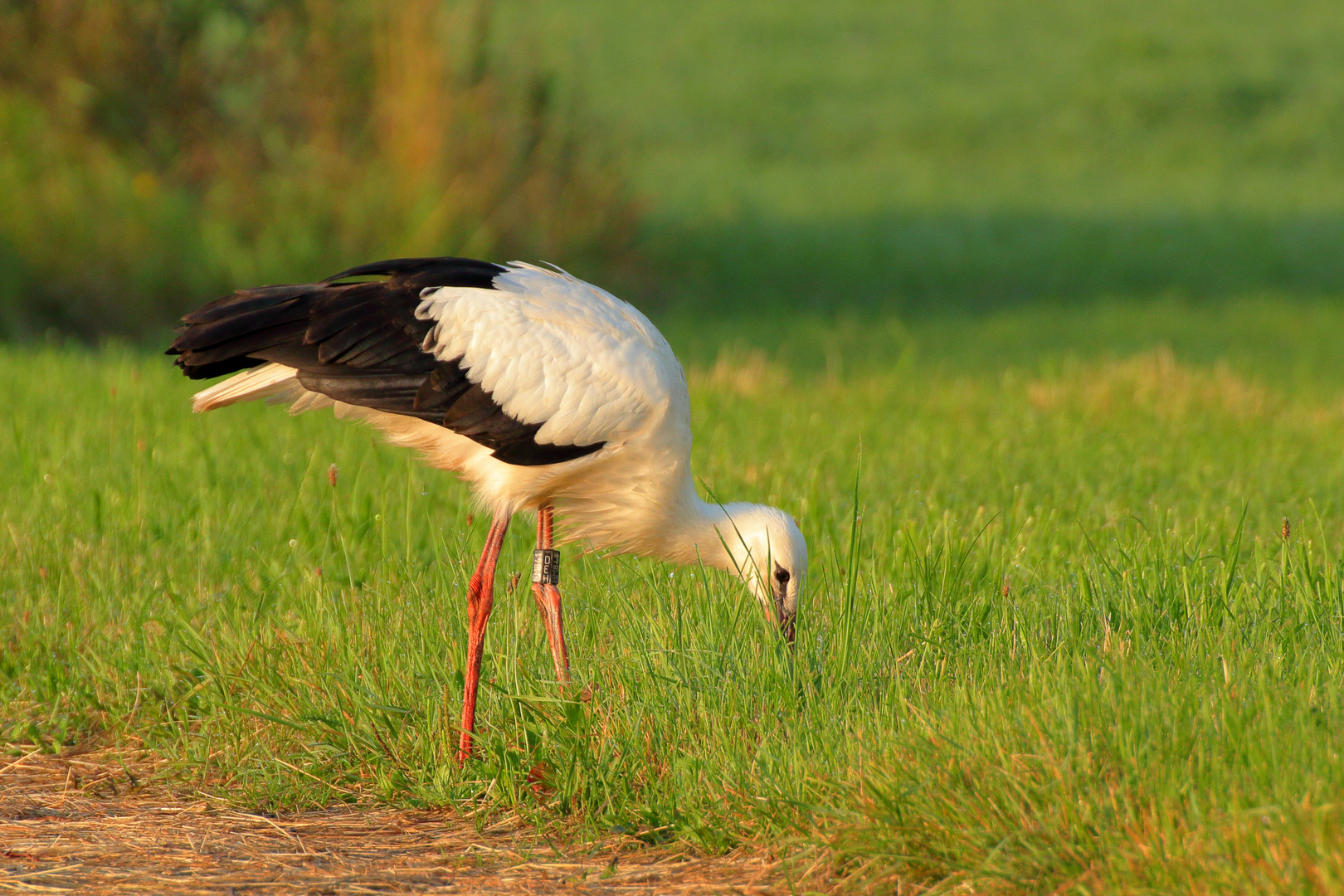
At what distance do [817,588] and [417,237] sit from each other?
945cm

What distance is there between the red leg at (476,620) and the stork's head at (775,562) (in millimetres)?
715

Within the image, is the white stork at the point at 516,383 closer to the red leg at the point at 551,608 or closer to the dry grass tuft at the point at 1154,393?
the red leg at the point at 551,608

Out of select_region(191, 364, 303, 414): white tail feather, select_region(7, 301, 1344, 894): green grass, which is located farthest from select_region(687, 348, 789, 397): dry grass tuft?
select_region(191, 364, 303, 414): white tail feather

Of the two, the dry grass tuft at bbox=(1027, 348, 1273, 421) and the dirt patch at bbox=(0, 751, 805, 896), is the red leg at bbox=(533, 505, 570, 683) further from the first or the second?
the dry grass tuft at bbox=(1027, 348, 1273, 421)

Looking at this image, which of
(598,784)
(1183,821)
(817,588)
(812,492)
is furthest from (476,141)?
(1183,821)

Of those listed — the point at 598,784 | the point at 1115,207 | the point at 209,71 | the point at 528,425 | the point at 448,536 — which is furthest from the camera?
the point at 1115,207

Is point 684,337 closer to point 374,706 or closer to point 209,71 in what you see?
point 209,71

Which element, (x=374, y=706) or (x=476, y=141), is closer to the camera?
(x=374, y=706)

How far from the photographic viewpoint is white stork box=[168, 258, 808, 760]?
448cm

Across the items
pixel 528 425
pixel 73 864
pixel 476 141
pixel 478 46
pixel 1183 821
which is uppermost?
pixel 478 46

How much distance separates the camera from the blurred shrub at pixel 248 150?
12.6 m

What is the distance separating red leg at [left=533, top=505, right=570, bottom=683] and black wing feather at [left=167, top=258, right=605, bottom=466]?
36 centimetres

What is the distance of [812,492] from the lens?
236 inches

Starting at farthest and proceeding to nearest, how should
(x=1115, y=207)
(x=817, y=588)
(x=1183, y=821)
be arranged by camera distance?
1. (x=1115, y=207)
2. (x=817, y=588)
3. (x=1183, y=821)
